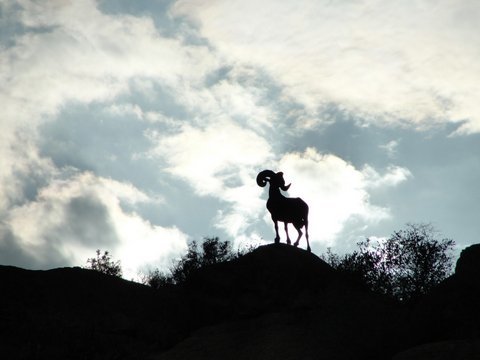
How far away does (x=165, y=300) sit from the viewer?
1930cm

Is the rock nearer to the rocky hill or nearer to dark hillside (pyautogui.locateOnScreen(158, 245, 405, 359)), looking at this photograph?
the rocky hill

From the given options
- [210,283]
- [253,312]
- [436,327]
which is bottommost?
[436,327]

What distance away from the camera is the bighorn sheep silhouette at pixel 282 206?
1953cm

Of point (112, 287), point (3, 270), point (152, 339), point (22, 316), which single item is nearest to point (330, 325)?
point (152, 339)

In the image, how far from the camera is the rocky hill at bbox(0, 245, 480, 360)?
15.4m

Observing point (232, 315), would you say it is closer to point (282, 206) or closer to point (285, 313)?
point (285, 313)

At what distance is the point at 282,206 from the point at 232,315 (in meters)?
4.34

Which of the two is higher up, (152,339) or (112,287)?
(112,287)

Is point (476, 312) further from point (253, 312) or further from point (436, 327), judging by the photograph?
point (253, 312)

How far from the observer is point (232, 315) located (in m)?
17.8

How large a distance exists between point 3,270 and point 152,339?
19.6 ft

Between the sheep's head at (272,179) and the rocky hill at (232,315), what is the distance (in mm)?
2385

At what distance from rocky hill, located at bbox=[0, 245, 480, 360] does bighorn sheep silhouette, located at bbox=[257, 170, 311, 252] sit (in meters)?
1.14

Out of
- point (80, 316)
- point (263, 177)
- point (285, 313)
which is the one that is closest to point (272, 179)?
point (263, 177)
